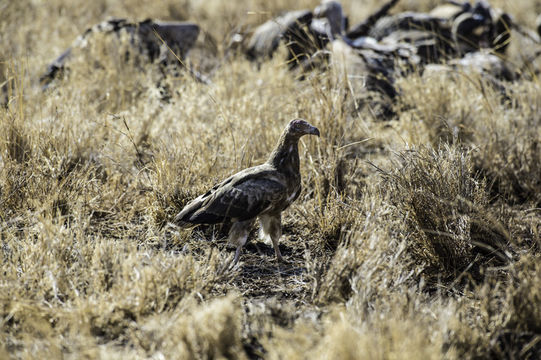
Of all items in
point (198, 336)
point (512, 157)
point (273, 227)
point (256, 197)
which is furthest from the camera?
point (512, 157)

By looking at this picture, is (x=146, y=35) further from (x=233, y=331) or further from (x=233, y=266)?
(x=233, y=331)

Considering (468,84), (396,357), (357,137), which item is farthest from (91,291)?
(468,84)

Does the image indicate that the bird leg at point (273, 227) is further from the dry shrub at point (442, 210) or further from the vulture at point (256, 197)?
the dry shrub at point (442, 210)

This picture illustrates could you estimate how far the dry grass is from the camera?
3.09 meters

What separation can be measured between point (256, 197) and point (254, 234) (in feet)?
2.92

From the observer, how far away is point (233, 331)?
9.93ft

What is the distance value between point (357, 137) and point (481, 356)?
3.59 metres

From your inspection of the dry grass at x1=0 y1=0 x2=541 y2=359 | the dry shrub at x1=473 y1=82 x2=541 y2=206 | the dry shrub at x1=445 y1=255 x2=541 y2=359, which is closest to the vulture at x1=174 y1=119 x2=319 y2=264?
the dry grass at x1=0 y1=0 x2=541 y2=359

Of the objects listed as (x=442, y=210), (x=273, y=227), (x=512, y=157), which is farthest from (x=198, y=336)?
(x=512, y=157)

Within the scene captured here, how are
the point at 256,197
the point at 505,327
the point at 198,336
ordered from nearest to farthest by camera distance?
the point at 198,336, the point at 505,327, the point at 256,197

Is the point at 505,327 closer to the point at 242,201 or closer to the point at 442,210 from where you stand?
the point at 442,210

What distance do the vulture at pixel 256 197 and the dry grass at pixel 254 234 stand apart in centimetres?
29

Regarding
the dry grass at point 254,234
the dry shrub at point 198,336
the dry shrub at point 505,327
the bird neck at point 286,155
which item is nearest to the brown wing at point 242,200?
the bird neck at point 286,155

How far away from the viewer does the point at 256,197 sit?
3.99 meters
